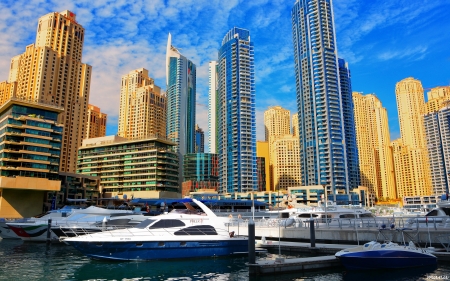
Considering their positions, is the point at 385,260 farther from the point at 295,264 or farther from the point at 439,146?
the point at 439,146

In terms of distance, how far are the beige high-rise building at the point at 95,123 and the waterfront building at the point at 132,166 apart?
1386 inches

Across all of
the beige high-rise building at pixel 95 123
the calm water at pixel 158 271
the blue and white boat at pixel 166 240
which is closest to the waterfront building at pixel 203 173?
the beige high-rise building at pixel 95 123

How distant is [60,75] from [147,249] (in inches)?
Result: 5587

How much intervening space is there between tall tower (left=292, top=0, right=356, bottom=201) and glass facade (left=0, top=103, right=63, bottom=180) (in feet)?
338

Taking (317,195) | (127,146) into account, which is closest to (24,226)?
(127,146)

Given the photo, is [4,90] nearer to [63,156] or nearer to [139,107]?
[63,156]

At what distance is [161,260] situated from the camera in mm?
24938

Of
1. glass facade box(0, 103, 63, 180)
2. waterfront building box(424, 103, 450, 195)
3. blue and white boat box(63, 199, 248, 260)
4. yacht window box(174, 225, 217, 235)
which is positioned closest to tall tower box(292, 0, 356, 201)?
waterfront building box(424, 103, 450, 195)

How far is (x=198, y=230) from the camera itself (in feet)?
86.3

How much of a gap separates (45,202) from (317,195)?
9914cm

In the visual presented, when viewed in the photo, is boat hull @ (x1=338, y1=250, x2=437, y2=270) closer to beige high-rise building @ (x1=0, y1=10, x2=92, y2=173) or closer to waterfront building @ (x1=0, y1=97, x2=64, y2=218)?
waterfront building @ (x1=0, y1=97, x2=64, y2=218)

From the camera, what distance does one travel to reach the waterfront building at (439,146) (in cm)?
13975

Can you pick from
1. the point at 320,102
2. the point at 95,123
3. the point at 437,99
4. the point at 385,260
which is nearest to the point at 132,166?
the point at 95,123

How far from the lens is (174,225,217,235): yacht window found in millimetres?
25875
